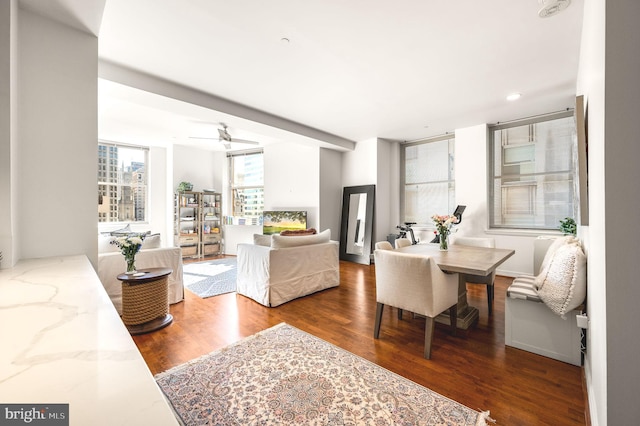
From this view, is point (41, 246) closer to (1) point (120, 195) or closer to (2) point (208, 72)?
(2) point (208, 72)

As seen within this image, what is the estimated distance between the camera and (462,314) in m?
2.74

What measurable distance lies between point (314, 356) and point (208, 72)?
3.13m

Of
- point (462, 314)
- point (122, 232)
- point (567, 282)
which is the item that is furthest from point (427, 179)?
point (122, 232)

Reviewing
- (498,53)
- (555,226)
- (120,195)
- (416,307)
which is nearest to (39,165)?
(416,307)

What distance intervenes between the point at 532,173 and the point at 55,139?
236 inches

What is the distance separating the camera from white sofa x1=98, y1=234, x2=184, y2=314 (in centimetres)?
293

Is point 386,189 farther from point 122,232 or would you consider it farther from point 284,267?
point 122,232

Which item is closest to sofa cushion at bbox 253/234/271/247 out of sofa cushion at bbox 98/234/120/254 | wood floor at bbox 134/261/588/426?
wood floor at bbox 134/261/588/426

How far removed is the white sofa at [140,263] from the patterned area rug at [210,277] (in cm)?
44

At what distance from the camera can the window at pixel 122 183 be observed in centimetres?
630

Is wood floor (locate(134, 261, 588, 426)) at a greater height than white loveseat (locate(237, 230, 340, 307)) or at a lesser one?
lesser

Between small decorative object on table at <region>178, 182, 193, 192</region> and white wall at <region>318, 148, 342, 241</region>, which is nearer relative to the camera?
white wall at <region>318, 148, 342, 241</region>

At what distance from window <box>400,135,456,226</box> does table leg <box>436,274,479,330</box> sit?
2.96 metres

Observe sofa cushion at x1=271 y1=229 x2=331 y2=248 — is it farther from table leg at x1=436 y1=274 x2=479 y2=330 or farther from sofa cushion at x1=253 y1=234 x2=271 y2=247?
table leg at x1=436 y1=274 x2=479 y2=330
